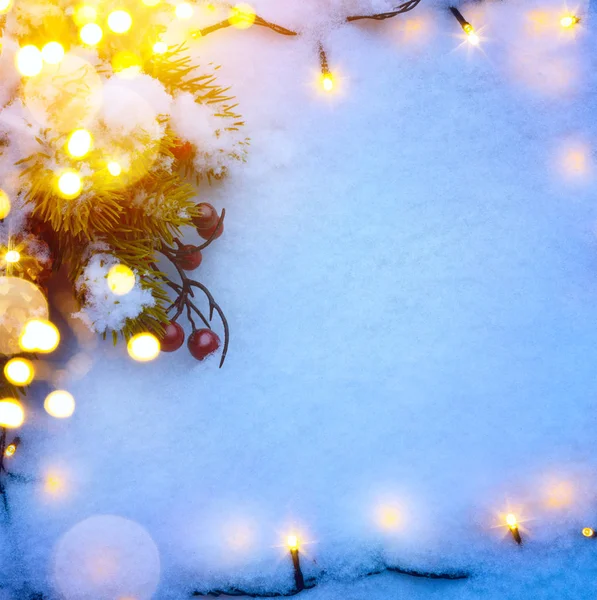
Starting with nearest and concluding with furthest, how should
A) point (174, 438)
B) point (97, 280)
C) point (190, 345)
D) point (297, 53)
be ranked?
point (97, 280)
point (190, 345)
point (174, 438)
point (297, 53)

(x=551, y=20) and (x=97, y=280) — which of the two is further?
(x=551, y=20)

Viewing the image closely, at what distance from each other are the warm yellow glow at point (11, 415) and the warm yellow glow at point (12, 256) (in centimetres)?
48

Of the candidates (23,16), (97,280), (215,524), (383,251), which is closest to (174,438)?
(215,524)

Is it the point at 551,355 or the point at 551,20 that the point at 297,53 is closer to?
the point at 551,20

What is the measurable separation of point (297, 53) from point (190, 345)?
3.67 ft

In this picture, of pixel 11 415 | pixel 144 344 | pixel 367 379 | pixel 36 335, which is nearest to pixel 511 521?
pixel 367 379

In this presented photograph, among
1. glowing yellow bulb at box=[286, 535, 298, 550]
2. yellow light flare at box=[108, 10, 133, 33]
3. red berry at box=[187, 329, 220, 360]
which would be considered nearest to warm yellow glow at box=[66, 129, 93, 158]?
yellow light flare at box=[108, 10, 133, 33]

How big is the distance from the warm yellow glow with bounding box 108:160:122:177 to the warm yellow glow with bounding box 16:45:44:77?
0.23 meters

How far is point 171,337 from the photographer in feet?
4.86

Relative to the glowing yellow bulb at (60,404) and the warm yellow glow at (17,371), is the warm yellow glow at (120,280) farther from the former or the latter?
the glowing yellow bulb at (60,404)

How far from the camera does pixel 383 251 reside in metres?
1.73

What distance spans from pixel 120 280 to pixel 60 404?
0.71 m

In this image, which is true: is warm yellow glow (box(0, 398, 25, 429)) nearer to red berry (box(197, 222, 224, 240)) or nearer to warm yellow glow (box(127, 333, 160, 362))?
warm yellow glow (box(127, 333, 160, 362))

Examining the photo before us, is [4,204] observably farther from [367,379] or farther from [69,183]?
[367,379]
